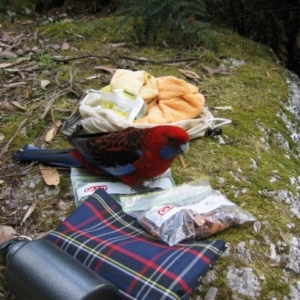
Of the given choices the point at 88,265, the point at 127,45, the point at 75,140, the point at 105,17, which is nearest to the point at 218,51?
the point at 127,45

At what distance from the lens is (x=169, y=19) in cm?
427

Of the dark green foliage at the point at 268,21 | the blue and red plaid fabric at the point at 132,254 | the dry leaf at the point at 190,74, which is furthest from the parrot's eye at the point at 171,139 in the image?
the dark green foliage at the point at 268,21

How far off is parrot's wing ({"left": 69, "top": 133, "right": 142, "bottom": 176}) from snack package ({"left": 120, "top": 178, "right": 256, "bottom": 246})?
192mm

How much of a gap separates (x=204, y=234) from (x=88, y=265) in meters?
0.50

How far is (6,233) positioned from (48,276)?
2.17ft

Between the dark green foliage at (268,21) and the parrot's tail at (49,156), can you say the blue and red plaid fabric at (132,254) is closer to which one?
the parrot's tail at (49,156)

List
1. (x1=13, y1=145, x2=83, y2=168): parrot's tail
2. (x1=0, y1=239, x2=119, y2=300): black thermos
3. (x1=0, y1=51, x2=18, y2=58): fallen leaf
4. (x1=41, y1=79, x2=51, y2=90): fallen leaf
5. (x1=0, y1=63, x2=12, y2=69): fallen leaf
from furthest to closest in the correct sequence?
(x1=0, y1=51, x2=18, y2=58): fallen leaf
(x1=0, y1=63, x2=12, y2=69): fallen leaf
(x1=41, y1=79, x2=51, y2=90): fallen leaf
(x1=13, y1=145, x2=83, y2=168): parrot's tail
(x1=0, y1=239, x2=119, y2=300): black thermos

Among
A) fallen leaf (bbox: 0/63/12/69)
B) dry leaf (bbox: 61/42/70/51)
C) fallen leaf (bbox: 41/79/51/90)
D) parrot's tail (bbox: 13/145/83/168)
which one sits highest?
parrot's tail (bbox: 13/145/83/168)

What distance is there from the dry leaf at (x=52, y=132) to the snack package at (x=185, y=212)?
817 mm

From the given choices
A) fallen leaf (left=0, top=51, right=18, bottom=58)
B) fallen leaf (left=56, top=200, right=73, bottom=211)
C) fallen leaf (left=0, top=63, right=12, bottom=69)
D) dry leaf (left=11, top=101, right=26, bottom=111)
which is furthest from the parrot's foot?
fallen leaf (left=0, top=51, right=18, bottom=58)

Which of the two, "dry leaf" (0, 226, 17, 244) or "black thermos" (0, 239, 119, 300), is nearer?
"black thermos" (0, 239, 119, 300)

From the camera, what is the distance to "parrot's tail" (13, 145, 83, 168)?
8.73ft

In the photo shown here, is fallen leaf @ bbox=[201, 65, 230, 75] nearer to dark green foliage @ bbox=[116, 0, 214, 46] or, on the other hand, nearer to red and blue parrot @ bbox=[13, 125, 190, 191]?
dark green foliage @ bbox=[116, 0, 214, 46]

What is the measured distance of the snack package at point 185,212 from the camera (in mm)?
2061
